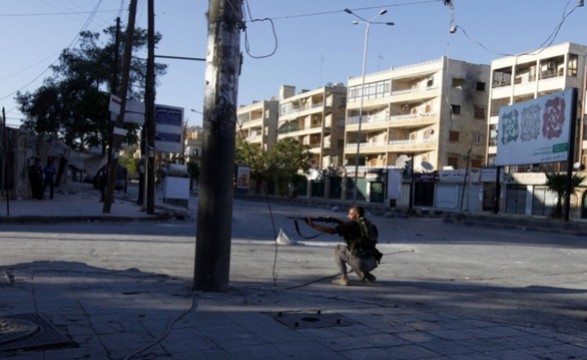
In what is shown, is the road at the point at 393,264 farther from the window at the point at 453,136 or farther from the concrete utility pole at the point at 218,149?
the window at the point at 453,136

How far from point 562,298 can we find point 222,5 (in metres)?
6.57

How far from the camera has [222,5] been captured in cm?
756

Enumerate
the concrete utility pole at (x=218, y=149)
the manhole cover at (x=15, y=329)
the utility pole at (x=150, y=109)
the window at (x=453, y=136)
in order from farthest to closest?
1. the window at (x=453, y=136)
2. the utility pole at (x=150, y=109)
3. the concrete utility pole at (x=218, y=149)
4. the manhole cover at (x=15, y=329)

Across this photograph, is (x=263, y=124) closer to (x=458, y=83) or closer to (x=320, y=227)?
(x=458, y=83)

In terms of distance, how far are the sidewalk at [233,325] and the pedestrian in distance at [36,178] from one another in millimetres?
18222

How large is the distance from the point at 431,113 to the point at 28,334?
63470 millimetres

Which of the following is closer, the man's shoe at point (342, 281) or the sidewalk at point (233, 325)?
the sidewalk at point (233, 325)

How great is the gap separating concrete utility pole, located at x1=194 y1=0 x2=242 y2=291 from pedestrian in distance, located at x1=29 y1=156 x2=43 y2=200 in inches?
793

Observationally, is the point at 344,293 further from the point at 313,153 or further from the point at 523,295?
the point at 313,153

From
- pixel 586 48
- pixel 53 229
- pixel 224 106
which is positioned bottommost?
pixel 53 229

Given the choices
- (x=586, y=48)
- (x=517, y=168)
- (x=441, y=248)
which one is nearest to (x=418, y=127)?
(x=517, y=168)

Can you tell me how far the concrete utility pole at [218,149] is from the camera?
24.5 ft

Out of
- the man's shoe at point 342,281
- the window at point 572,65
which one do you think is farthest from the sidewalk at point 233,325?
the window at point 572,65

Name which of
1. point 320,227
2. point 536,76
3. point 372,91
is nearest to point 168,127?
point 320,227
